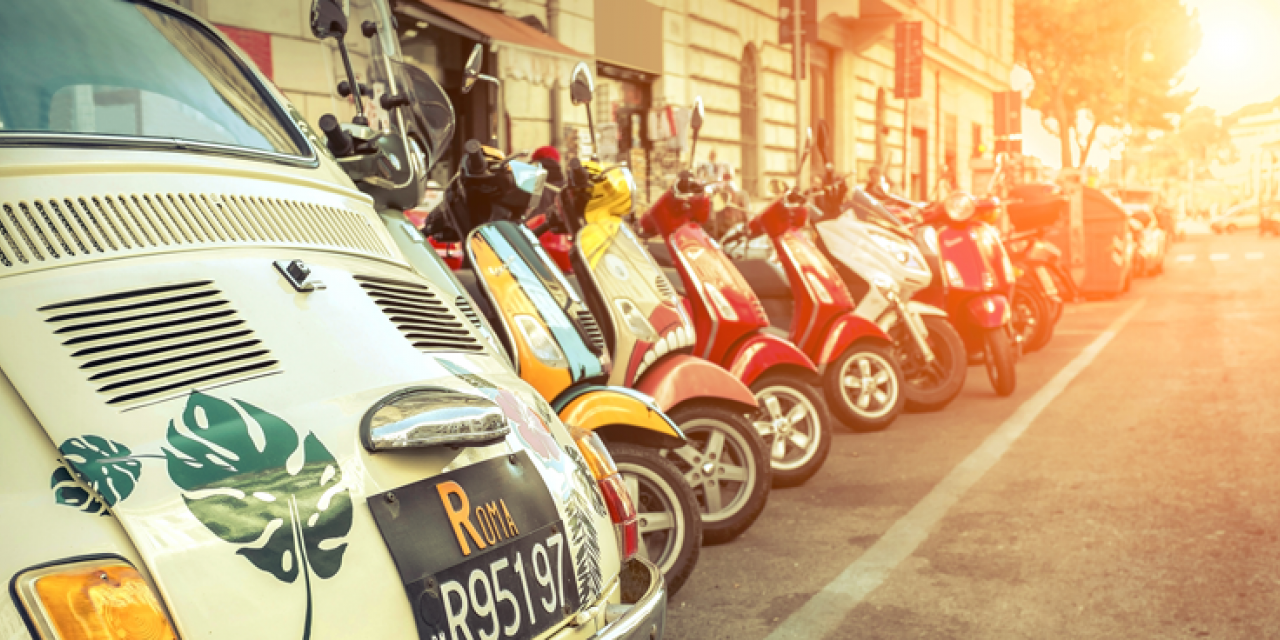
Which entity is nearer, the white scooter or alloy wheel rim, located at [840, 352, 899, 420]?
alloy wheel rim, located at [840, 352, 899, 420]

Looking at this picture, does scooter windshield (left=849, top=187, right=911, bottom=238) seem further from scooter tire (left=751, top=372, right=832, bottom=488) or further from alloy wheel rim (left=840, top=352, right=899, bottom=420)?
scooter tire (left=751, top=372, right=832, bottom=488)

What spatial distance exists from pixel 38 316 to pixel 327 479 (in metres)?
0.47

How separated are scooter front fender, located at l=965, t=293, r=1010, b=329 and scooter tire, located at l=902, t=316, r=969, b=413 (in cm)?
38

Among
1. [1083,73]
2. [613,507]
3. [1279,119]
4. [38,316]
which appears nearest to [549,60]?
[613,507]

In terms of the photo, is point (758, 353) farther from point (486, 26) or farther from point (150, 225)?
point (486, 26)

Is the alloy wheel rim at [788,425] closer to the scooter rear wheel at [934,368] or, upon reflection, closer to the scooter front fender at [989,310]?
the scooter rear wheel at [934,368]

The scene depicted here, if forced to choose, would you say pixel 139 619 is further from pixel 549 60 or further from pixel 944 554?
pixel 549 60

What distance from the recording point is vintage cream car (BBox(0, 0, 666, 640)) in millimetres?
1449

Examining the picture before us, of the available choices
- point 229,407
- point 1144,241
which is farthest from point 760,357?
point 1144,241

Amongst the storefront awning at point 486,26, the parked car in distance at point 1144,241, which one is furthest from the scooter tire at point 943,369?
the parked car in distance at point 1144,241

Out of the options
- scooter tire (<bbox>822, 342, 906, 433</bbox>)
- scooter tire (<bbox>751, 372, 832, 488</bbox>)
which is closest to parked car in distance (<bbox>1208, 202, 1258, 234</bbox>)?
scooter tire (<bbox>822, 342, 906, 433</bbox>)

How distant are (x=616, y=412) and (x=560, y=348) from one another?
33 centimetres

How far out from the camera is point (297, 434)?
1.68 meters

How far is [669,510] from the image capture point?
11.7ft
